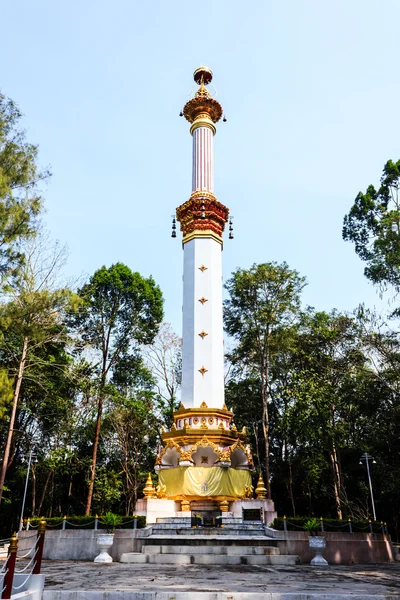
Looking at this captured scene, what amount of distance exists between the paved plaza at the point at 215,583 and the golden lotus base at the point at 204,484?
658 cm

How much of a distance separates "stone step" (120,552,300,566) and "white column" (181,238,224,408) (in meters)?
8.38

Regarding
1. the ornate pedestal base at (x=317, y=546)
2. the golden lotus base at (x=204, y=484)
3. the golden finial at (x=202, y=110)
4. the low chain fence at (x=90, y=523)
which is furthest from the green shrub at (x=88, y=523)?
the golden finial at (x=202, y=110)

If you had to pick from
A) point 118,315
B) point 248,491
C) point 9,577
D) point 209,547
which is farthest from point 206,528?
point 118,315

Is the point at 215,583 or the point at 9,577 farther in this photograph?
the point at 215,583

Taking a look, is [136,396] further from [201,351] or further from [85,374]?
[201,351]

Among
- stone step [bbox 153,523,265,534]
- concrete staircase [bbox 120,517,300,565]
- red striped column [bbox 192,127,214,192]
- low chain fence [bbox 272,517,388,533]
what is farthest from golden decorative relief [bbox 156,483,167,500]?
red striped column [bbox 192,127,214,192]

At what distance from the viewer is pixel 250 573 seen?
34.6 feet

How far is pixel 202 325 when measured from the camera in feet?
73.3

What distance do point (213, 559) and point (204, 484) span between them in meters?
6.02

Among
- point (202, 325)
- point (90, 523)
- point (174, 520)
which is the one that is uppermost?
point (202, 325)

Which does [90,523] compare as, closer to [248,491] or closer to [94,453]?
[248,491]

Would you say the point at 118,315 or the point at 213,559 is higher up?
the point at 118,315

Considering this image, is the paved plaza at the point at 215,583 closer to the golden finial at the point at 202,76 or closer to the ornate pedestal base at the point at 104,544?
the ornate pedestal base at the point at 104,544

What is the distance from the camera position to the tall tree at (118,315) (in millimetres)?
29281
